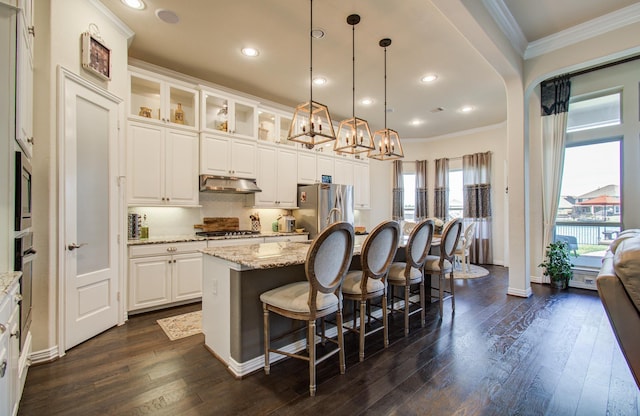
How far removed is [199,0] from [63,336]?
10.3ft

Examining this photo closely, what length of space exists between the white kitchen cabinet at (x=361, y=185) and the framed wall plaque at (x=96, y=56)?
4337 mm

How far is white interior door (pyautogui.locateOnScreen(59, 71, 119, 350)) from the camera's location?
2.53 m

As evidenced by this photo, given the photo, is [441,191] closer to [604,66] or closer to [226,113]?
[604,66]

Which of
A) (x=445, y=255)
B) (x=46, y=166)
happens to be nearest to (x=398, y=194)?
(x=445, y=255)

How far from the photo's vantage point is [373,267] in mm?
2338

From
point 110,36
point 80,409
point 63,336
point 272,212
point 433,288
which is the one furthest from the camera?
point 272,212

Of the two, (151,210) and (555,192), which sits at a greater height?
(555,192)

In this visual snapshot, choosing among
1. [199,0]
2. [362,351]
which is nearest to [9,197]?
[199,0]

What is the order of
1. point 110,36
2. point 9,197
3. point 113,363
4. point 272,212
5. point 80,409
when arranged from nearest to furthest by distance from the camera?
point 9,197
point 80,409
point 113,363
point 110,36
point 272,212

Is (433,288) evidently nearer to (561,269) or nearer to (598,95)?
(561,269)

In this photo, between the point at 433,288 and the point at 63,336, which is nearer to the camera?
the point at 63,336

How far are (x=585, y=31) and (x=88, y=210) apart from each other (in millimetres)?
5633

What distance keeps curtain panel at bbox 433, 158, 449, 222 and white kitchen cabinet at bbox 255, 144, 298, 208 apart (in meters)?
3.90

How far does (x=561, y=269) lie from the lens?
14.4 feet
